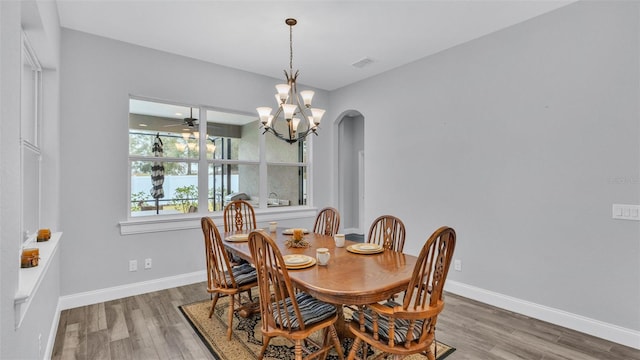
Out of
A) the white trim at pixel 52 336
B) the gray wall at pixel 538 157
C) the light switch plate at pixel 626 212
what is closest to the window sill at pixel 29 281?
the white trim at pixel 52 336

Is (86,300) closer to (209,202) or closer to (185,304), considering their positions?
(185,304)

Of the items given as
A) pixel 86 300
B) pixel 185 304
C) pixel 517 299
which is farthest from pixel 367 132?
pixel 86 300

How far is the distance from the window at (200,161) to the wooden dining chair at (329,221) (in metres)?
1.28

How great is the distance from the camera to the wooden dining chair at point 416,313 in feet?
5.54

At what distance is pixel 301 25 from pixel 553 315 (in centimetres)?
364

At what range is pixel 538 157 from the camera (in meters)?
3.04

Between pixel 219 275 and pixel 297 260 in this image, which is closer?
pixel 297 260

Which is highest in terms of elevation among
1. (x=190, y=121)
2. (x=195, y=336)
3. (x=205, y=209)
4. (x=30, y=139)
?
(x=190, y=121)

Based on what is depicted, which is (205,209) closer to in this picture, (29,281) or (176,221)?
(176,221)

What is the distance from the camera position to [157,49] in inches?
148

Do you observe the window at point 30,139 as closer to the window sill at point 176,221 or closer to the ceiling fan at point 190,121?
the window sill at point 176,221

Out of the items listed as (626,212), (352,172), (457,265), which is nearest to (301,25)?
(457,265)

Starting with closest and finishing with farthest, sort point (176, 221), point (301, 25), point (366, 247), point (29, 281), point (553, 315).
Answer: point (29, 281)
point (366, 247)
point (553, 315)
point (301, 25)
point (176, 221)

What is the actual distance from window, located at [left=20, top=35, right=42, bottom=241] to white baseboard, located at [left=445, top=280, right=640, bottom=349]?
407cm
